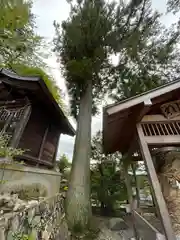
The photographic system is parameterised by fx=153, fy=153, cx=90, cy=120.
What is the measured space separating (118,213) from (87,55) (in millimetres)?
8872

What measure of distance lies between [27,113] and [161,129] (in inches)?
143

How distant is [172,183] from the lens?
3.25 m

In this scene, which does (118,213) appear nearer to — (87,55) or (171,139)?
(171,139)

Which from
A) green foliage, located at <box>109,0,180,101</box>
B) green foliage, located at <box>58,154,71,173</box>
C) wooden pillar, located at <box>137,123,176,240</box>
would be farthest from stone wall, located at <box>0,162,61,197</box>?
green foliage, located at <box>109,0,180,101</box>

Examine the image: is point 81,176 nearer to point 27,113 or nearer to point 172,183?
point 27,113

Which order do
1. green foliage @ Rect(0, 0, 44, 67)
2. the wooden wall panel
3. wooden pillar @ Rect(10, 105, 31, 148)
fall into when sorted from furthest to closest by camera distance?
the wooden wall panel → wooden pillar @ Rect(10, 105, 31, 148) → green foliage @ Rect(0, 0, 44, 67)

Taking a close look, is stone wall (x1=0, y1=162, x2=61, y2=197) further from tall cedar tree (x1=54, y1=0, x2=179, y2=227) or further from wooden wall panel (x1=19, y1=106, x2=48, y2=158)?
tall cedar tree (x1=54, y1=0, x2=179, y2=227)

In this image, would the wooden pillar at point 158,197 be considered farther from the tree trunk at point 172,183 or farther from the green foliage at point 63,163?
the green foliage at point 63,163

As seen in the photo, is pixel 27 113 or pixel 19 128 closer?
pixel 19 128

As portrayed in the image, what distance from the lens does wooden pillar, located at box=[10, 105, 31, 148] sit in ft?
13.3

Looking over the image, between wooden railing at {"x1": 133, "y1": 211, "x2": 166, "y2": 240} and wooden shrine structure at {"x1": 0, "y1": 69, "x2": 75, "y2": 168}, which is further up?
wooden shrine structure at {"x1": 0, "y1": 69, "x2": 75, "y2": 168}

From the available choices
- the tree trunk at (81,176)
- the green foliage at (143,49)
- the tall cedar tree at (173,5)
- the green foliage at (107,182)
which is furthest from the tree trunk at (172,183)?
the tall cedar tree at (173,5)

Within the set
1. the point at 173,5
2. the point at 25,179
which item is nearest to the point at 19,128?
the point at 25,179

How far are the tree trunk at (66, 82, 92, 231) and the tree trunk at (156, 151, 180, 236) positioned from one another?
12.1ft
